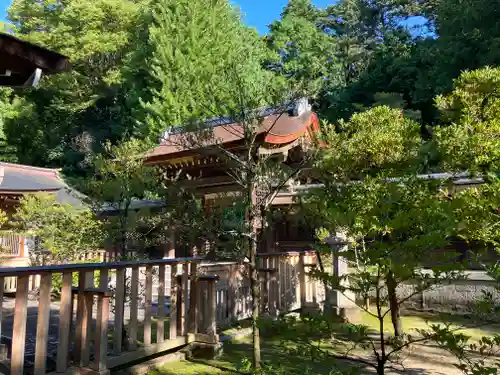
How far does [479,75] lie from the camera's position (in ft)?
19.1

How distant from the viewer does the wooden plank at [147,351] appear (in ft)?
13.0

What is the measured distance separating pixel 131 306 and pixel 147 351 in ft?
1.77

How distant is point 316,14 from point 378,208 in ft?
109

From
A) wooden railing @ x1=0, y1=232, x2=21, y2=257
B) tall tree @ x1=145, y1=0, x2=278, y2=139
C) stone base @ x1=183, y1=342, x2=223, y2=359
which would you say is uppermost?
tall tree @ x1=145, y1=0, x2=278, y2=139

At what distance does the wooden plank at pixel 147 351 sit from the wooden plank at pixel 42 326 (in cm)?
75

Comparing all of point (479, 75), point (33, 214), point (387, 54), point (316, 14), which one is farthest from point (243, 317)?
point (316, 14)

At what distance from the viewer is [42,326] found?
10.8ft

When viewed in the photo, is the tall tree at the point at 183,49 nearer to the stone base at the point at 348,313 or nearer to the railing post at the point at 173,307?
the stone base at the point at 348,313

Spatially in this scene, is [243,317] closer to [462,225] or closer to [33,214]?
[462,225]

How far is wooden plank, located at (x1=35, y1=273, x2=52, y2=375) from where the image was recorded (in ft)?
10.7

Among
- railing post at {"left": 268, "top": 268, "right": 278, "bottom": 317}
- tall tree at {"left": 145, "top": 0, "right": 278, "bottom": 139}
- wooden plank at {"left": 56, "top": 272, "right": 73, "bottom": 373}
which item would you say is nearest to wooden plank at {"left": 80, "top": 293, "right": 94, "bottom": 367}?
wooden plank at {"left": 56, "top": 272, "right": 73, "bottom": 373}

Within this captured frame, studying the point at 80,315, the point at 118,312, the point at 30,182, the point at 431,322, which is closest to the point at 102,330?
the point at 80,315

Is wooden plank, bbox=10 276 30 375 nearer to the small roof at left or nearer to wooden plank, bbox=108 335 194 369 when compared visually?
wooden plank, bbox=108 335 194 369

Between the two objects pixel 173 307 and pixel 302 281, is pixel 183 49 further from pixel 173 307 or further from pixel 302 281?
pixel 173 307
